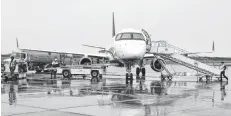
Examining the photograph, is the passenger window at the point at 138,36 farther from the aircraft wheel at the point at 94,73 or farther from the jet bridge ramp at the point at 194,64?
the aircraft wheel at the point at 94,73

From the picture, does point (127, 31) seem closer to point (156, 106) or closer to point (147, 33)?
point (147, 33)

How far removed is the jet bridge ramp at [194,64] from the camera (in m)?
25.9

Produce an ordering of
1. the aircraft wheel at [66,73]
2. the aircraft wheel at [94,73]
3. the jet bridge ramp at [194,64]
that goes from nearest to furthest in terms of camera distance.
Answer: the jet bridge ramp at [194,64] → the aircraft wheel at [94,73] → the aircraft wheel at [66,73]

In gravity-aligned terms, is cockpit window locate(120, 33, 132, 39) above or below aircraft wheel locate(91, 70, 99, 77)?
above

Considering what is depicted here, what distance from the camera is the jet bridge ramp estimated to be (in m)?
25.9

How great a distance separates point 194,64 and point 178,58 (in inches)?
56.4

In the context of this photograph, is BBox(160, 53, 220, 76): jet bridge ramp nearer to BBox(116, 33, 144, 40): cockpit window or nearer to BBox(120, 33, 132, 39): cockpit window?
BBox(116, 33, 144, 40): cockpit window

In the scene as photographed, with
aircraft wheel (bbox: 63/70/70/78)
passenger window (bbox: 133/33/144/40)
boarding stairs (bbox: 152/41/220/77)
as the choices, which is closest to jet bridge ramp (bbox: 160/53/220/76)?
boarding stairs (bbox: 152/41/220/77)

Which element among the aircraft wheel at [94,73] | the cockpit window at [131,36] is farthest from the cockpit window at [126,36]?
the aircraft wheel at [94,73]

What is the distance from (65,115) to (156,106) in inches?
117

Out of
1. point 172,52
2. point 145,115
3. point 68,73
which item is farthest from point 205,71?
point 145,115

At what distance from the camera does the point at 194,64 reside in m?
26.4

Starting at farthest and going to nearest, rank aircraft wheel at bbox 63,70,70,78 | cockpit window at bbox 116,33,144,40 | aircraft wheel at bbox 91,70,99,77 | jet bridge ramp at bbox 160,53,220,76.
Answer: aircraft wheel at bbox 63,70,70,78 < aircraft wheel at bbox 91,70,99,77 < jet bridge ramp at bbox 160,53,220,76 < cockpit window at bbox 116,33,144,40

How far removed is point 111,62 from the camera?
94.7 ft
